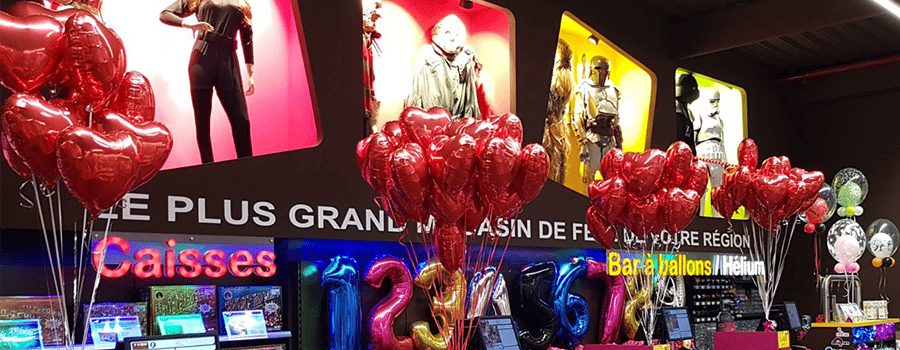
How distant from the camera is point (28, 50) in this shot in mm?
3008

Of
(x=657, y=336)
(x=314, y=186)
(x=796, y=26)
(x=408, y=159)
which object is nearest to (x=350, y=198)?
(x=314, y=186)

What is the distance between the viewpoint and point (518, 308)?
7184mm

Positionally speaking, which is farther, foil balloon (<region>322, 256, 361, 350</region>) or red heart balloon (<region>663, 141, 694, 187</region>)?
red heart balloon (<region>663, 141, 694, 187</region>)

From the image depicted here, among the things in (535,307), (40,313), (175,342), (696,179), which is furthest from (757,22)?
(40,313)

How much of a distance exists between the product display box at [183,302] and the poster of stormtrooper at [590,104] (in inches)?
134

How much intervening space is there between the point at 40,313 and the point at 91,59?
6.19ft

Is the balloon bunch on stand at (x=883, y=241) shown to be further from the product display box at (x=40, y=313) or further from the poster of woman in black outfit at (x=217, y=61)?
the product display box at (x=40, y=313)

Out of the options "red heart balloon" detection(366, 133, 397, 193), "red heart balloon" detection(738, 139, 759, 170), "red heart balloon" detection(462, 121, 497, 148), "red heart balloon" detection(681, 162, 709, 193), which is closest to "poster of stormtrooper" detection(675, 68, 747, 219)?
"red heart balloon" detection(738, 139, 759, 170)

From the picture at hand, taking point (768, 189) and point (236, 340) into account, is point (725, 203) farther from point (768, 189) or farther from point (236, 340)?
point (236, 340)

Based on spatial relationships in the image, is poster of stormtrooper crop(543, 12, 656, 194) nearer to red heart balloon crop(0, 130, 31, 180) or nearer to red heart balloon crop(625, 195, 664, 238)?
red heart balloon crop(625, 195, 664, 238)

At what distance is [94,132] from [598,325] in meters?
5.72

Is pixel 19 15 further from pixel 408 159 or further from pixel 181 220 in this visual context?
pixel 181 220

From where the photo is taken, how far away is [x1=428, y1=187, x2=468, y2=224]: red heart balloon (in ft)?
14.0

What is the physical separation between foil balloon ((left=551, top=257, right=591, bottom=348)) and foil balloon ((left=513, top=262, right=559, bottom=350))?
6 centimetres
